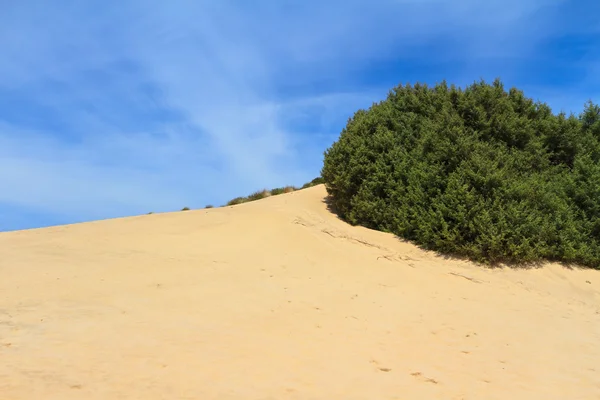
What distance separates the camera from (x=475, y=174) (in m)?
11.0

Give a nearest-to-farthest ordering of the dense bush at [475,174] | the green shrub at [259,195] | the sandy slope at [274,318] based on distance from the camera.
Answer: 1. the sandy slope at [274,318]
2. the dense bush at [475,174]
3. the green shrub at [259,195]

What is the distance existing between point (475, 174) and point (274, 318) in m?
6.70

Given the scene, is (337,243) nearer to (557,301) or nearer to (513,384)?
(557,301)

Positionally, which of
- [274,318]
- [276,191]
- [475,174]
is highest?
[276,191]

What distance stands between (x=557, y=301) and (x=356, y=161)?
20.1 ft

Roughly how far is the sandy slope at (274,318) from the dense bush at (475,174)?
715mm

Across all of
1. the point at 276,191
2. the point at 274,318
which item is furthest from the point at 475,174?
the point at 276,191

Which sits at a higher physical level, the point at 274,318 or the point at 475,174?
the point at 475,174

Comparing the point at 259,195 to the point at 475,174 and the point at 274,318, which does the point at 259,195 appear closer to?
the point at 475,174

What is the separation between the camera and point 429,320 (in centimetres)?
744

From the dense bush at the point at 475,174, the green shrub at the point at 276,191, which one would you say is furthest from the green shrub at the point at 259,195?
the dense bush at the point at 475,174

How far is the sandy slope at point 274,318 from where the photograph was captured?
462cm

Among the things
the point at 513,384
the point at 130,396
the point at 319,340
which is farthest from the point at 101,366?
the point at 513,384

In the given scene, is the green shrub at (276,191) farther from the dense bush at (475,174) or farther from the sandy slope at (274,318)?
the sandy slope at (274,318)
